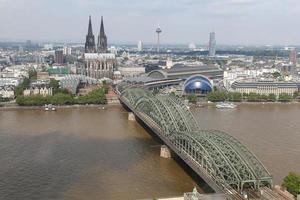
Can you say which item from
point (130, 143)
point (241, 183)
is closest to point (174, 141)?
point (130, 143)

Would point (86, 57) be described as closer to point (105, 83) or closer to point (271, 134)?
point (105, 83)

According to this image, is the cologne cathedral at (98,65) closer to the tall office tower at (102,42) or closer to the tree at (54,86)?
the tall office tower at (102,42)

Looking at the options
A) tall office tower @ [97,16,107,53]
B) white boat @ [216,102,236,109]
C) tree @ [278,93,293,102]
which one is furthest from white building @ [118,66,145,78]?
white boat @ [216,102,236,109]

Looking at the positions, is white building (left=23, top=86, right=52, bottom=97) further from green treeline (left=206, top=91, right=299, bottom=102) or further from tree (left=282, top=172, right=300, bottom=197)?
tree (left=282, top=172, right=300, bottom=197)

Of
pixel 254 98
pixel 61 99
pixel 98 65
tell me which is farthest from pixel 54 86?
pixel 254 98

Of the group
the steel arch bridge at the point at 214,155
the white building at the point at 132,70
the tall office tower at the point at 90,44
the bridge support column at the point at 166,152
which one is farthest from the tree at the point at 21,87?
the bridge support column at the point at 166,152
